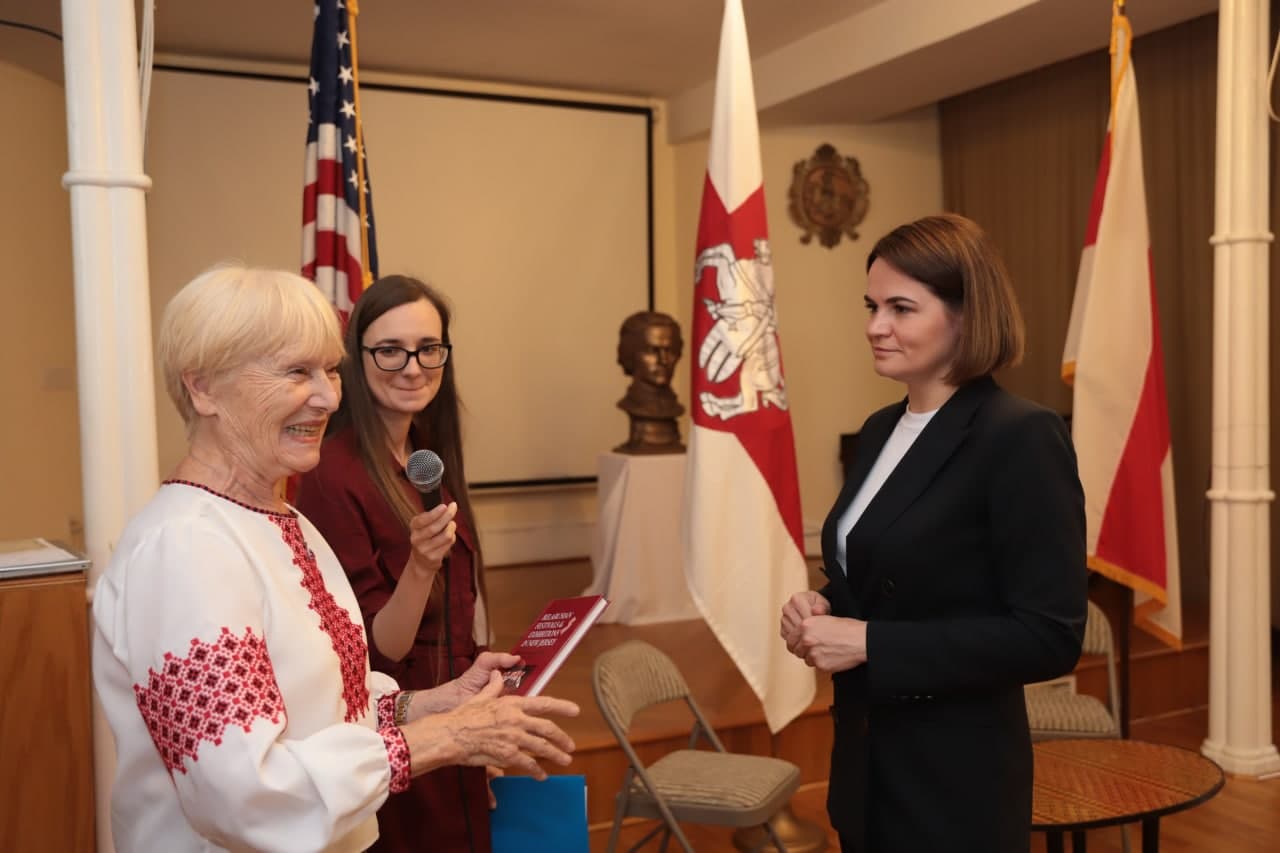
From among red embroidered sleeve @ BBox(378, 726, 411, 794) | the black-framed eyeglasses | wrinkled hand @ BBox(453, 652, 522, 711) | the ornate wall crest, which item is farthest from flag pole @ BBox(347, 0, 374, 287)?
the ornate wall crest

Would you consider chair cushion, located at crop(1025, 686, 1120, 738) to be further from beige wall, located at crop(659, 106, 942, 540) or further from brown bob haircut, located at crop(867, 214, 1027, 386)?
beige wall, located at crop(659, 106, 942, 540)

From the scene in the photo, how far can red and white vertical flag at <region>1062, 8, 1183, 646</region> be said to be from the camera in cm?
417

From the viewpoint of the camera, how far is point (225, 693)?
1.23 metres

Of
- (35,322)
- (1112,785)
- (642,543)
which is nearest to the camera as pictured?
(1112,785)

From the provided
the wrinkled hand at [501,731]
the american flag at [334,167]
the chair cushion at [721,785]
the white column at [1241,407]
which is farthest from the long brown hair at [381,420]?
the white column at [1241,407]

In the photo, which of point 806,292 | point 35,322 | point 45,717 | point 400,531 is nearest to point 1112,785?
point 400,531

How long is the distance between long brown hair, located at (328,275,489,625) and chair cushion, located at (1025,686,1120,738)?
2113 millimetres

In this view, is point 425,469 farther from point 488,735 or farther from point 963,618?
point 963,618

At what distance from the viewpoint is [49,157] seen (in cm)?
600

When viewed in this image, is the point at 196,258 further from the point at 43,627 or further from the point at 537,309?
the point at 43,627

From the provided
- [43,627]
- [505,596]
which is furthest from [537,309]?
[43,627]

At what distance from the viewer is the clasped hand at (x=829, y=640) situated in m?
1.80

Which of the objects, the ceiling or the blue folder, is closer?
the blue folder

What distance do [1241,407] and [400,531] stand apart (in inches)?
131
